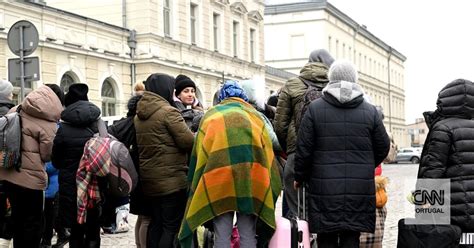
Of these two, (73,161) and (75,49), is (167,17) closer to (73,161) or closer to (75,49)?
(75,49)

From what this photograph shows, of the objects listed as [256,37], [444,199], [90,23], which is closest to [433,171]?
[444,199]

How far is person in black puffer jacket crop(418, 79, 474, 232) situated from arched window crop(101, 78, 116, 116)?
73.5 ft

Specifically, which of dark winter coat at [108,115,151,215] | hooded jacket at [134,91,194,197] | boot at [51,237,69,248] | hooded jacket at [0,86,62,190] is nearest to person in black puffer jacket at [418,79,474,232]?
hooded jacket at [134,91,194,197]

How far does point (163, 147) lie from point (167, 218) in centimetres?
71

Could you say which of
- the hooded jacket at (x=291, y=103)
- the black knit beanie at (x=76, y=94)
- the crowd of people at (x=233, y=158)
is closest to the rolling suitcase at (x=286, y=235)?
the crowd of people at (x=233, y=158)

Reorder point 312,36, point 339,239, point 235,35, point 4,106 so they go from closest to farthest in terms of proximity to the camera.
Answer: point 339,239 → point 4,106 → point 235,35 → point 312,36

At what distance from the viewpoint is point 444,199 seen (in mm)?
5906

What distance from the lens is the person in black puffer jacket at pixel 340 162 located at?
5.74 meters

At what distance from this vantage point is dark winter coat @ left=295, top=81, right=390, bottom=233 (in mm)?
5738

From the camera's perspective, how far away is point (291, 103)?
699 centimetres

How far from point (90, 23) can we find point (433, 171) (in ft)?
70.9

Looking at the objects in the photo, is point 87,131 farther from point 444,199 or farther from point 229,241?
point 444,199

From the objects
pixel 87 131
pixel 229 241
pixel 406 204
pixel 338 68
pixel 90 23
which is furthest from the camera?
pixel 90 23

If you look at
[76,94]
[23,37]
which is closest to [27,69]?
[23,37]
